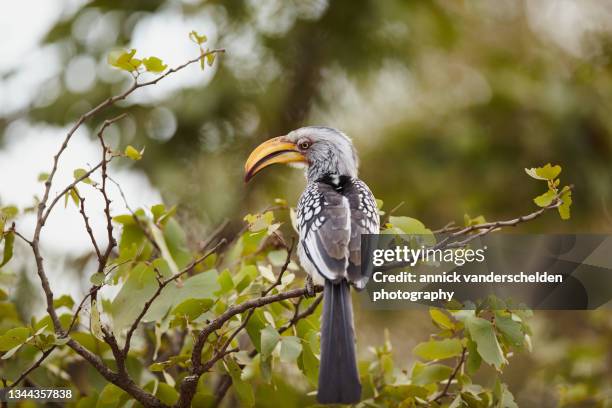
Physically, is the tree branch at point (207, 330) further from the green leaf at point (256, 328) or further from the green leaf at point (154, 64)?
the green leaf at point (154, 64)

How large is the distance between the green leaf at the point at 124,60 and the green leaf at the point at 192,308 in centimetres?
59

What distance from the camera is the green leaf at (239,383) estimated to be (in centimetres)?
169

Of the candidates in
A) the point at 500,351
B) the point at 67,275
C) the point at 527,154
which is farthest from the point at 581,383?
the point at 527,154

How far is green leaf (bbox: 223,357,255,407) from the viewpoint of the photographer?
5.54ft

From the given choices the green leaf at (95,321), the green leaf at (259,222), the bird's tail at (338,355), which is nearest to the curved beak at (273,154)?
the green leaf at (259,222)

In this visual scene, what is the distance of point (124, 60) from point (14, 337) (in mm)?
713

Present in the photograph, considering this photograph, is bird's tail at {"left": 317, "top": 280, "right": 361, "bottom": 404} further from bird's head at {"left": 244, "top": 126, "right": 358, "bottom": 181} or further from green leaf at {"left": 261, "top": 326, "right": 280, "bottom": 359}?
bird's head at {"left": 244, "top": 126, "right": 358, "bottom": 181}

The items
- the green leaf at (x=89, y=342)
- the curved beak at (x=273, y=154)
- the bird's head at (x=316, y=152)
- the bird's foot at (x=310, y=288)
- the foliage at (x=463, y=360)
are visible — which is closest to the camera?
the foliage at (x=463, y=360)

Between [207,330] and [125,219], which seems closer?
[207,330]

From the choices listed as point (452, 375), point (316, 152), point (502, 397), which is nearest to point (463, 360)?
point (452, 375)

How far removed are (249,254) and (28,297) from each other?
1509 mm

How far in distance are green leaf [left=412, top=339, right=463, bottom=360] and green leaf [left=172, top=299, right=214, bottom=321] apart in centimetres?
60

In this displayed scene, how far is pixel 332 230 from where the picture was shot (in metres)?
1.86

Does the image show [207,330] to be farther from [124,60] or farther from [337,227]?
[124,60]
